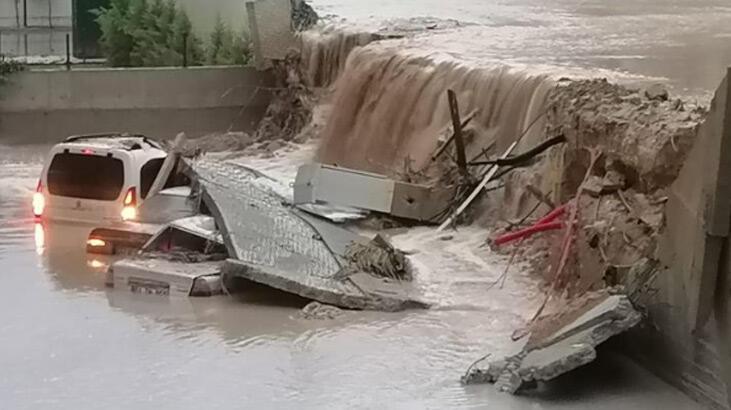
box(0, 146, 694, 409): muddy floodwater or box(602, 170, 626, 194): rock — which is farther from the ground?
box(602, 170, 626, 194): rock

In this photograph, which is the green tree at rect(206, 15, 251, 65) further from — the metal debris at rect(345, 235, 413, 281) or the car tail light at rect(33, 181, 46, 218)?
the metal debris at rect(345, 235, 413, 281)

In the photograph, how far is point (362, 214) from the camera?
17.2 metres

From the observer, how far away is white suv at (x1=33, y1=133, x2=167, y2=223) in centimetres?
1691

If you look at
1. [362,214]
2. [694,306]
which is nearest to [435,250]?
[362,214]

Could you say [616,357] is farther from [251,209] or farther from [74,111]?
[74,111]

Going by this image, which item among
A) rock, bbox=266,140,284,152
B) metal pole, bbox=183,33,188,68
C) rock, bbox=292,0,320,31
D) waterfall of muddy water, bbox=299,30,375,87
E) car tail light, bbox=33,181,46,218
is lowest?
rock, bbox=266,140,284,152

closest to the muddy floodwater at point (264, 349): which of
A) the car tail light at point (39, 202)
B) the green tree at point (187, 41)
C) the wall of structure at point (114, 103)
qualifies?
the car tail light at point (39, 202)

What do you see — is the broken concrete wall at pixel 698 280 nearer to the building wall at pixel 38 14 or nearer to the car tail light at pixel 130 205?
the car tail light at pixel 130 205

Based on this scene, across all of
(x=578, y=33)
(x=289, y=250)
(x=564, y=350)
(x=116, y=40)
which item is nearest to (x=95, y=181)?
(x=289, y=250)

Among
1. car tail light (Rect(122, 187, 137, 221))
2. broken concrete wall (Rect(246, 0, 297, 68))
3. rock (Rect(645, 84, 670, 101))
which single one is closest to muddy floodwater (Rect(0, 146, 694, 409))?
car tail light (Rect(122, 187, 137, 221))

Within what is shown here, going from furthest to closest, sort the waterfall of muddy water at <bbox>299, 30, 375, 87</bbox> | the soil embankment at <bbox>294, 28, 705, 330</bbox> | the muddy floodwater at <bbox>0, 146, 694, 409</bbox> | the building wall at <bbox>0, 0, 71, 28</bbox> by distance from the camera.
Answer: the building wall at <bbox>0, 0, 71, 28</bbox> → the waterfall of muddy water at <bbox>299, 30, 375, 87</bbox> → the soil embankment at <bbox>294, 28, 705, 330</bbox> → the muddy floodwater at <bbox>0, 146, 694, 409</bbox>

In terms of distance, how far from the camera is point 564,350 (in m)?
10.0

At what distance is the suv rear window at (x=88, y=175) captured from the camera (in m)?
16.9

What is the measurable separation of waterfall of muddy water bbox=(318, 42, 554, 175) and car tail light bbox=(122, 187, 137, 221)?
13.0 ft
